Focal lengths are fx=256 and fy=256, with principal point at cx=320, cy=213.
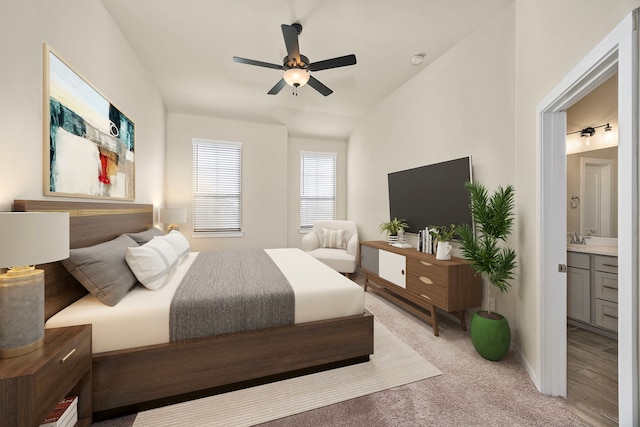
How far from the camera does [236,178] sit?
489 centimetres

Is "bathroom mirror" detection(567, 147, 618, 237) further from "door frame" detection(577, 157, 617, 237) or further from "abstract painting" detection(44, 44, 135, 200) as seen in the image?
"abstract painting" detection(44, 44, 135, 200)

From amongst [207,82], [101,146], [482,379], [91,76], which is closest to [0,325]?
[101,146]

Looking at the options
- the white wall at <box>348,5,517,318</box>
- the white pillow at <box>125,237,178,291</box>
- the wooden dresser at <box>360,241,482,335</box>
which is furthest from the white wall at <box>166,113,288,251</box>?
the white pillow at <box>125,237,178,291</box>

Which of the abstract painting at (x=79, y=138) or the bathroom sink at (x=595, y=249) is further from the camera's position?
the bathroom sink at (x=595, y=249)

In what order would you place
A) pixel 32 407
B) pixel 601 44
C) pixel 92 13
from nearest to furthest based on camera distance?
pixel 32 407 < pixel 601 44 < pixel 92 13

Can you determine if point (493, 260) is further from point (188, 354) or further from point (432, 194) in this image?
point (188, 354)

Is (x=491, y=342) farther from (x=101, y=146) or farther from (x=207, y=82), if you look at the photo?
(x=207, y=82)

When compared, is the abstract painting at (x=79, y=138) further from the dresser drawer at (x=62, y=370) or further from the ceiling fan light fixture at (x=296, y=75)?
the ceiling fan light fixture at (x=296, y=75)

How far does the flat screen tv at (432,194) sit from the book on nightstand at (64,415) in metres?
3.23

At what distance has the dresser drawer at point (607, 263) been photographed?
244cm

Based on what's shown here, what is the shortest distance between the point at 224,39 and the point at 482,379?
387 centimetres

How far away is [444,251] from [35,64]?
3.35 metres

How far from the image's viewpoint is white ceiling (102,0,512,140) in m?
2.26

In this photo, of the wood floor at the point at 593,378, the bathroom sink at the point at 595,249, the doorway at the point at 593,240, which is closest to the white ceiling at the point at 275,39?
the doorway at the point at 593,240
